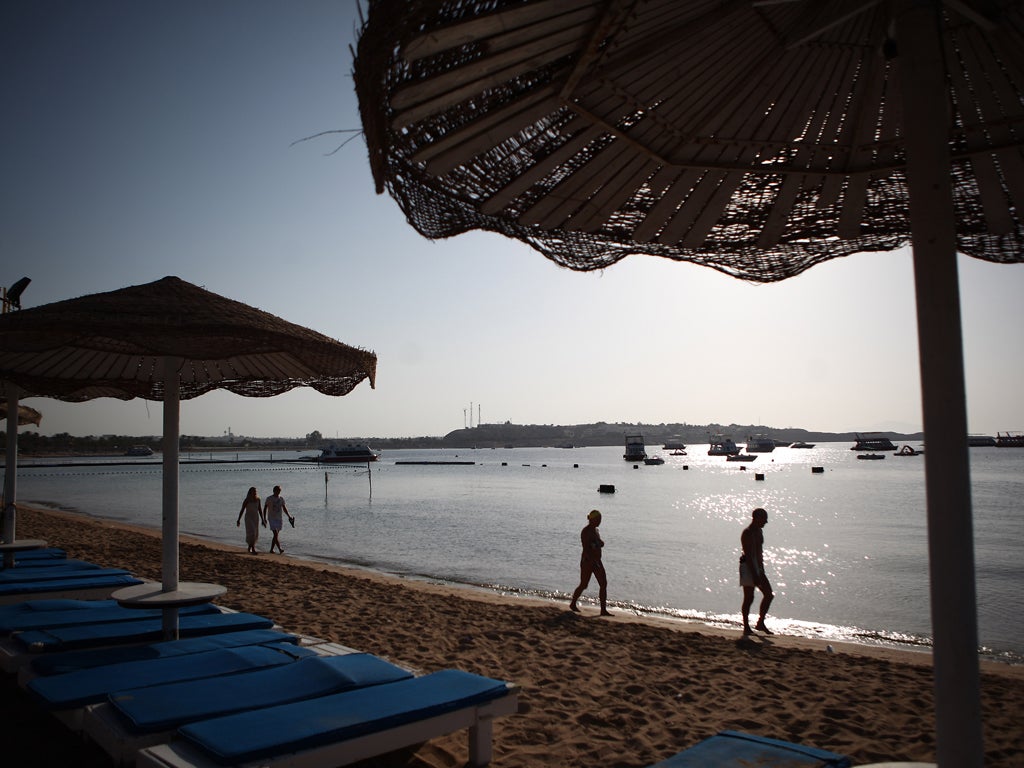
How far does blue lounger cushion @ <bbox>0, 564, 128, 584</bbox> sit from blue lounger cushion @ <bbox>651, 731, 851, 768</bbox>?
685 cm

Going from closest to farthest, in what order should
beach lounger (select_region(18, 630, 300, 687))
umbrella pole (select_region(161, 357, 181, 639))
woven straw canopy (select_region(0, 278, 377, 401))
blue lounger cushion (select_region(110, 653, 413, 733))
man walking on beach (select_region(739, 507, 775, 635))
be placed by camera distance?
blue lounger cushion (select_region(110, 653, 413, 733)) → woven straw canopy (select_region(0, 278, 377, 401)) → beach lounger (select_region(18, 630, 300, 687)) → umbrella pole (select_region(161, 357, 181, 639)) → man walking on beach (select_region(739, 507, 775, 635))

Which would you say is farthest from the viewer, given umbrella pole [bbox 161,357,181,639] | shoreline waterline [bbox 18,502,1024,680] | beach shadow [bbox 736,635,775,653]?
shoreline waterline [bbox 18,502,1024,680]

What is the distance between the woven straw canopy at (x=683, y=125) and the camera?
1888mm

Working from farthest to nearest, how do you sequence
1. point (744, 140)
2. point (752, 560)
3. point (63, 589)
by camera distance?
point (752, 560)
point (63, 589)
point (744, 140)

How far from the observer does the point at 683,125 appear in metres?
2.68

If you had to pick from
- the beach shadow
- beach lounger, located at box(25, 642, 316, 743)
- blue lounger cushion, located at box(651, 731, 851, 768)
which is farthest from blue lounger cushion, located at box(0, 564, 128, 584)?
the beach shadow

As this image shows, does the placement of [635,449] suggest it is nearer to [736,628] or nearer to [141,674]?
[736,628]

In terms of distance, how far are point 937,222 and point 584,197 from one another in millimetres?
1367

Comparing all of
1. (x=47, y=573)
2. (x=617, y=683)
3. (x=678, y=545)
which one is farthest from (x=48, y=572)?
(x=678, y=545)

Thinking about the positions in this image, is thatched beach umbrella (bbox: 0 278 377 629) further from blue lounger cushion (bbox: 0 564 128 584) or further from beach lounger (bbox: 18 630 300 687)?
blue lounger cushion (bbox: 0 564 128 584)

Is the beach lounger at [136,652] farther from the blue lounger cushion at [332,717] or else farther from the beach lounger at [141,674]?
the blue lounger cushion at [332,717]

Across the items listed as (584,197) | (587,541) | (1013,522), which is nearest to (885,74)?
(584,197)

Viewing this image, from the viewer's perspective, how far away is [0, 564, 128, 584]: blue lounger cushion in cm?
697

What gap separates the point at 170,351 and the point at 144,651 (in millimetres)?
2037
